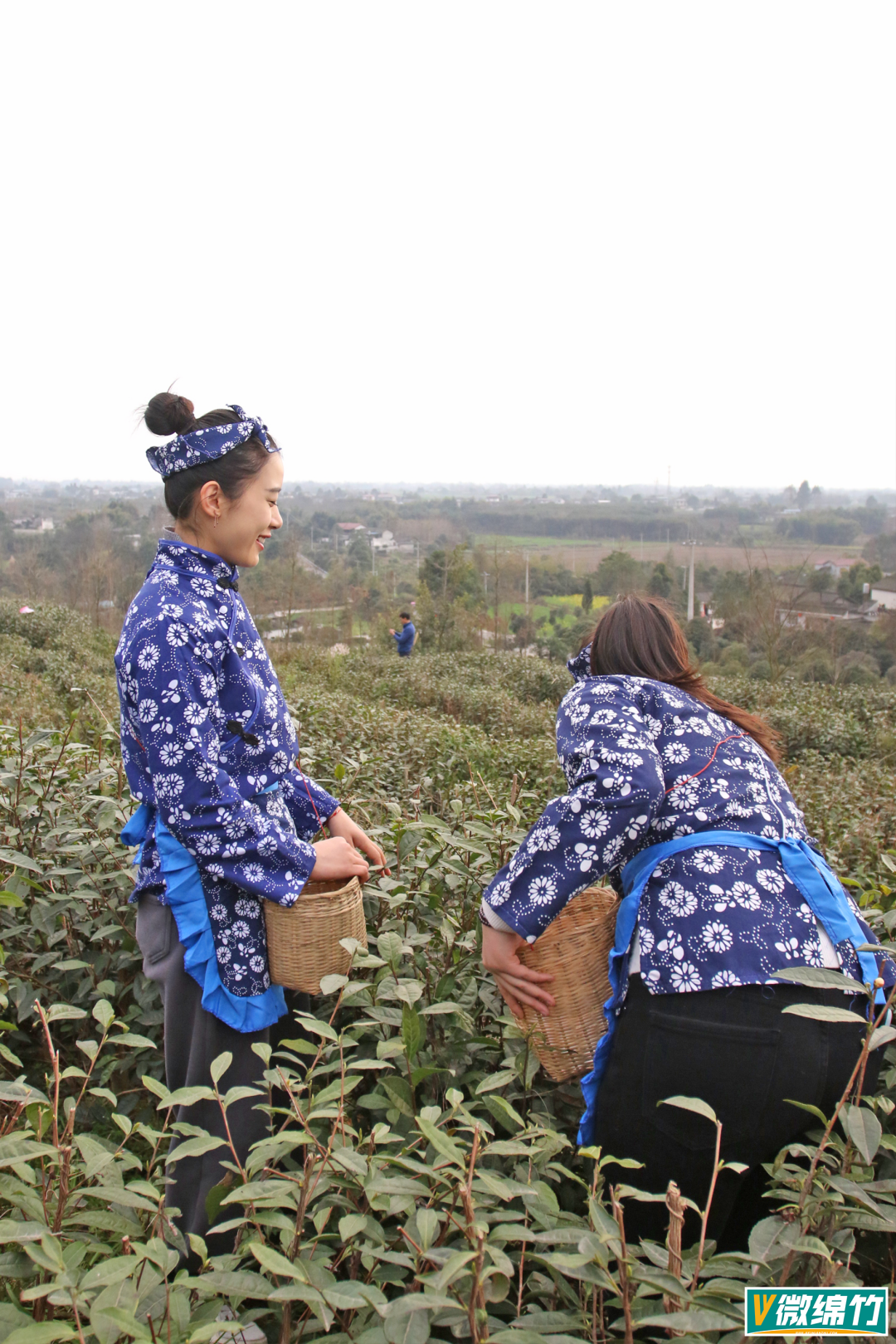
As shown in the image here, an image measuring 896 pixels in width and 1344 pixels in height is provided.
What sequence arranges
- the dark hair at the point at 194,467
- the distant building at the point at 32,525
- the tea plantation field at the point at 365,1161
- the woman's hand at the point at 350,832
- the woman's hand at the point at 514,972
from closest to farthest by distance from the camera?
the tea plantation field at the point at 365,1161 < the woman's hand at the point at 514,972 < the dark hair at the point at 194,467 < the woman's hand at the point at 350,832 < the distant building at the point at 32,525

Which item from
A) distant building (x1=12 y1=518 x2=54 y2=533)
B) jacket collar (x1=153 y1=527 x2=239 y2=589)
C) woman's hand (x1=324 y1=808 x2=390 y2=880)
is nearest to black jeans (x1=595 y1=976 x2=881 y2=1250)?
woman's hand (x1=324 y1=808 x2=390 y2=880)

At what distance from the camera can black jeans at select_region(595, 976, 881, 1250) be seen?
1175 mm

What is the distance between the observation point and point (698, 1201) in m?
1.23

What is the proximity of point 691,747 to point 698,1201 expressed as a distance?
64 cm

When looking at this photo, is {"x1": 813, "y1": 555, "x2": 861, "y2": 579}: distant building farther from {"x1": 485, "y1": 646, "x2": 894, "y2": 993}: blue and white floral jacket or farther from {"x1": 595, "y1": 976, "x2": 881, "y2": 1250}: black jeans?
{"x1": 595, "y1": 976, "x2": 881, "y2": 1250}: black jeans

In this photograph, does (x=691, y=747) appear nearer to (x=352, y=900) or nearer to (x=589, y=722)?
(x=589, y=722)

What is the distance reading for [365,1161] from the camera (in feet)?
3.22

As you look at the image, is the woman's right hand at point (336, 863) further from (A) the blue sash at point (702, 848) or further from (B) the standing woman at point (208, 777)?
(A) the blue sash at point (702, 848)

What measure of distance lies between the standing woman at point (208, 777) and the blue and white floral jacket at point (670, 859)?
39cm

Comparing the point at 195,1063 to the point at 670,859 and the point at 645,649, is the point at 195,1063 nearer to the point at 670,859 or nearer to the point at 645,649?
the point at 670,859

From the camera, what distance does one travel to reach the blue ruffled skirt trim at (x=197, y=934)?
142 centimetres

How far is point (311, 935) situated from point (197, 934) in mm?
190

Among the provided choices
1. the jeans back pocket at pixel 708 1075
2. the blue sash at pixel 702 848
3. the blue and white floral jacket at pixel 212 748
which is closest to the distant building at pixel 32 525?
the blue and white floral jacket at pixel 212 748

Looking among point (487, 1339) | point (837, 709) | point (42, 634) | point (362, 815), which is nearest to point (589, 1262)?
point (487, 1339)
